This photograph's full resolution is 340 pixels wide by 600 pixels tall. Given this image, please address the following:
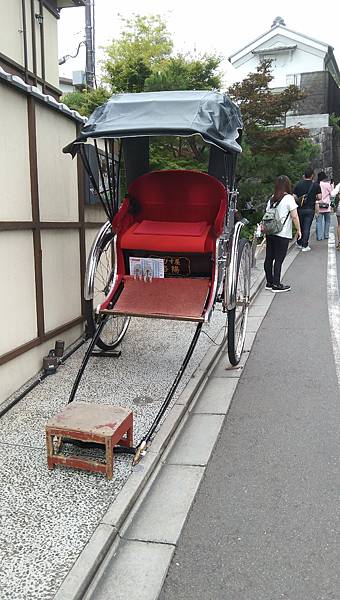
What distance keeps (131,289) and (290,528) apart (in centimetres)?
280

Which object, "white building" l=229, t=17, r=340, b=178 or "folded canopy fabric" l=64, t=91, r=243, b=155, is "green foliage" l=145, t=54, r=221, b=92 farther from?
"white building" l=229, t=17, r=340, b=178

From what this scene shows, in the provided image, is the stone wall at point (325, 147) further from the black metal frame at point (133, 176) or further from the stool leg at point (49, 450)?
the stool leg at point (49, 450)

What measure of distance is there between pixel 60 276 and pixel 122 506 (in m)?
2.92

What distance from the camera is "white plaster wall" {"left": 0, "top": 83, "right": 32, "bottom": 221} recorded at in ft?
13.7

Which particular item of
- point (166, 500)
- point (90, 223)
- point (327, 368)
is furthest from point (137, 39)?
point (166, 500)

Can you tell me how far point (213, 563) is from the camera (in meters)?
2.61

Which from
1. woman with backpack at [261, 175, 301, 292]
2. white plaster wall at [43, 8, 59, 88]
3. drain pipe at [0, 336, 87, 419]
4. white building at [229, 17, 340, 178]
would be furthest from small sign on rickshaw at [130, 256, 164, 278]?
white building at [229, 17, 340, 178]

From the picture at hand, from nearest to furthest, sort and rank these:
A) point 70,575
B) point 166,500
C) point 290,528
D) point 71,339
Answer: point 70,575 → point 290,528 → point 166,500 → point 71,339

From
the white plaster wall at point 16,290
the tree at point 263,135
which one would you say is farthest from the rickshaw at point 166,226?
the tree at point 263,135

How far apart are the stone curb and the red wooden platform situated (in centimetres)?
68

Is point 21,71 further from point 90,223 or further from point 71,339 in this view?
point 71,339

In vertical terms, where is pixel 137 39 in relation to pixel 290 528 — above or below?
above

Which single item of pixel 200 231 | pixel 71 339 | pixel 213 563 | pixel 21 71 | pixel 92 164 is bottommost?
pixel 213 563

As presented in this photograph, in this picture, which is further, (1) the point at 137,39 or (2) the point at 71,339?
(1) the point at 137,39
